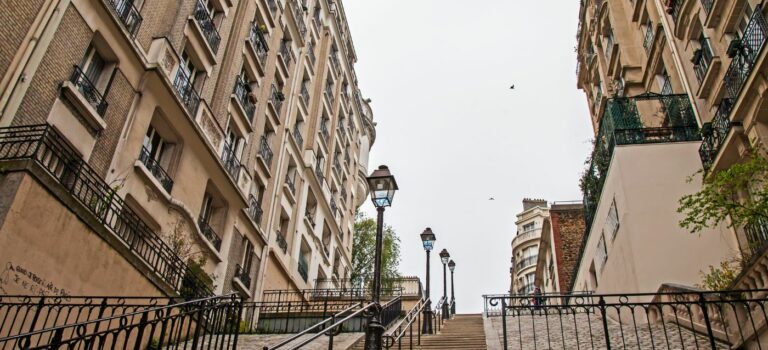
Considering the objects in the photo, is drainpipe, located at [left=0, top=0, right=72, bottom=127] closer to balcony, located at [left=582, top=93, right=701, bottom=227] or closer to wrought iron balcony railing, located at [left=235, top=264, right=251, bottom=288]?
wrought iron balcony railing, located at [left=235, top=264, right=251, bottom=288]

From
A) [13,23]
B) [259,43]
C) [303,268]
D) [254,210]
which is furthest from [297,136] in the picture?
[13,23]

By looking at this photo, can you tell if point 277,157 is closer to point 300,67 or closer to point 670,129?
point 300,67

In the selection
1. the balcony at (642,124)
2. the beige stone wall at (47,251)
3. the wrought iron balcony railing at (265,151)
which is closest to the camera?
the beige stone wall at (47,251)

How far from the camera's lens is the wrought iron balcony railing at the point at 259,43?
76.0 ft

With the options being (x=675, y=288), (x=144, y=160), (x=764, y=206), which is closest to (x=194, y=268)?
(x=144, y=160)

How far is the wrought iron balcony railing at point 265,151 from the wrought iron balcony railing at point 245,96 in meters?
1.28

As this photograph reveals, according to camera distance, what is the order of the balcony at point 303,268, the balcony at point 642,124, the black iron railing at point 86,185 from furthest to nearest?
the balcony at point 303,268, the balcony at point 642,124, the black iron railing at point 86,185

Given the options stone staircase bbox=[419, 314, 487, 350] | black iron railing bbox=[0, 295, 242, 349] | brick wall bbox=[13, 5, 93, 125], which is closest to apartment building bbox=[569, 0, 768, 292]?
stone staircase bbox=[419, 314, 487, 350]

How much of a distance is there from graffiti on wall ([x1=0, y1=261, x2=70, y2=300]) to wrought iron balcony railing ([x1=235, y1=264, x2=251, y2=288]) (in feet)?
35.0

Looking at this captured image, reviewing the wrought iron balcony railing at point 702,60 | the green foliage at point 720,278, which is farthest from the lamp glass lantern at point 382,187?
the wrought iron balcony railing at point 702,60

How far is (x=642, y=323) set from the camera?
1362 centimetres

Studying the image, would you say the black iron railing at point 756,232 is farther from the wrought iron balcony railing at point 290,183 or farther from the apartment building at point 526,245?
the apartment building at point 526,245

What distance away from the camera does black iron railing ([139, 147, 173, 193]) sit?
15.7 m

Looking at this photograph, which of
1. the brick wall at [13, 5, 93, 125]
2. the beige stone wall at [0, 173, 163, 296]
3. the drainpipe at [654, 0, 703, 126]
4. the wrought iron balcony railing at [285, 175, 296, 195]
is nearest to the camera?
the beige stone wall at [0, 173, 163, 296]
